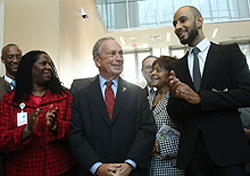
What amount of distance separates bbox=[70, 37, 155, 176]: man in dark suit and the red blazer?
245 mm

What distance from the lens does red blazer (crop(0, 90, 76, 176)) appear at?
1881 millimetres

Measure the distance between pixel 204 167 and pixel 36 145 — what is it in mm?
1425

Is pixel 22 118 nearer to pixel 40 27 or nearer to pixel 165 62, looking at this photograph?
pixel 165 62

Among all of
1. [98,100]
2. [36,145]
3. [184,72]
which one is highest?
[184,72]

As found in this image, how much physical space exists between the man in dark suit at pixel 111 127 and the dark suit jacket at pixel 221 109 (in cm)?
33

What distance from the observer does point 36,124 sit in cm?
182

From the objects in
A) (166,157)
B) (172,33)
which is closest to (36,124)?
(166,157)

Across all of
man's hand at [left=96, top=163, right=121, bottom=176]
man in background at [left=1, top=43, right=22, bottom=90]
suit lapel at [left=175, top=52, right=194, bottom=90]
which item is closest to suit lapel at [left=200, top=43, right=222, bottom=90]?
suit lapel at [left=175, top=52, right=194, bottom=90]

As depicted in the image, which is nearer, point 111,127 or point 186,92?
point 186,92

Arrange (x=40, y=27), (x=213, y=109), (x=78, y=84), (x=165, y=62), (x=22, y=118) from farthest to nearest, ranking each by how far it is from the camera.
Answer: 1. (x=40, y=27)
2. (x=78, y=84)
3. (x=165, y=62)
4. (x=22, y=118)
5. (x=213, y=109)

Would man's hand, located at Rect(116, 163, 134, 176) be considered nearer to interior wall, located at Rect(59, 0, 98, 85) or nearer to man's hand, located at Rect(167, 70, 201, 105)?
man's hand, located at Rect(167, 70, 201, 105)

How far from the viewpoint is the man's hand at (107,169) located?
5.34ft

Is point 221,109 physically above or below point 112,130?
above

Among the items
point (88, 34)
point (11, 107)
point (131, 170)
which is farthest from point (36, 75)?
point (88, 34)
